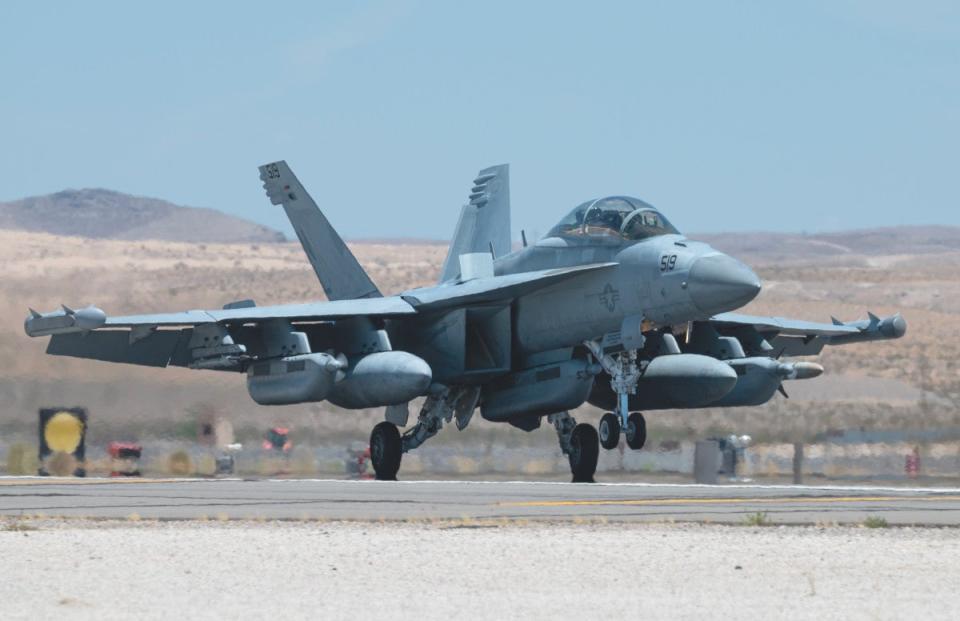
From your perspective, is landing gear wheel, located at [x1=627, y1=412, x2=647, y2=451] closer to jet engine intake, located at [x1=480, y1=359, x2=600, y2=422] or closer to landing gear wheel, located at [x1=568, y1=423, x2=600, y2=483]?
jet engine intake, located at [x1=480, y1=359, x2=600, y2=422]

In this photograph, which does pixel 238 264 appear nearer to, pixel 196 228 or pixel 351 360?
pixel 351 360

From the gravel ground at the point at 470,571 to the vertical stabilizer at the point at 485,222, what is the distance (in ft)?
41.4

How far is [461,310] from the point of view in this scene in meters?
23.5

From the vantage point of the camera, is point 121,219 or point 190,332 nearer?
point 190,332

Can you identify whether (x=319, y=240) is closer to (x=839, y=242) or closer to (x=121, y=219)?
(x=839, y=242)

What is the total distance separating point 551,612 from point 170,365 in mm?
14714

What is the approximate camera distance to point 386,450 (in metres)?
23.8

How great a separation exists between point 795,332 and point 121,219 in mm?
159475

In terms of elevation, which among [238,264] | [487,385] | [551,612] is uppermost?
[238,264]

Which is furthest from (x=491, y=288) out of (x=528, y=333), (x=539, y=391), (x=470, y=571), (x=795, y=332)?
(x=470, y=571)

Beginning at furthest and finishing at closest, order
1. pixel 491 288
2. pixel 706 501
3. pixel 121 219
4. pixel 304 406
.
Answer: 1. pixel 121 219
2. pixel 304 406
3. pixel 491 288
4. pixel 706 501

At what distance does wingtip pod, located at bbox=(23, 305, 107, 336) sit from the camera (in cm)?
2128

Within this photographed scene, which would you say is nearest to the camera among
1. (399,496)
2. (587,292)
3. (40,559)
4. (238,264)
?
(40,559)

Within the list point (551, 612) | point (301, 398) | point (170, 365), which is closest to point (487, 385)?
point (301, 398)
